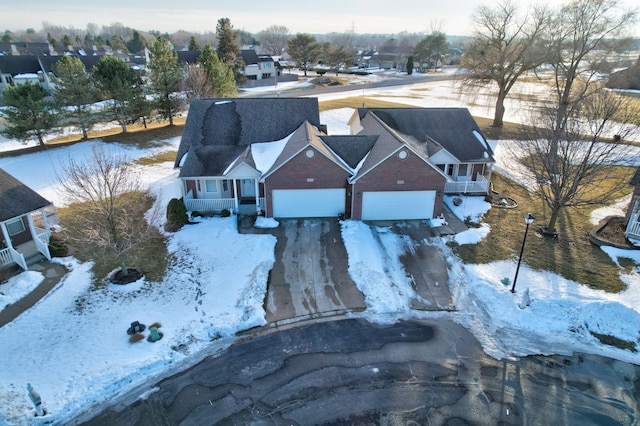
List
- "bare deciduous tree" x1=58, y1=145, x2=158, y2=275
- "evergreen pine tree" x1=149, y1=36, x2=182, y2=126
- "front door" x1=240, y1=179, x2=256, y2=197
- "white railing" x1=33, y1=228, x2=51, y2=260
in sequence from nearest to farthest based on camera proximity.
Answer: "bare deciduous tree" x1=58, y1=145, x2=158, y2=275 → "white railing" x1=33, y1=228, x2=51, y2=260 → "front door" x1=240, y1=179, x2=256, y2=197 → "evergreen pine tree" x1=149, y1=36, x2=182, y2=126

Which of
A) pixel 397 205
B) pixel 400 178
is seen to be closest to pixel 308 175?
pixel 400 178

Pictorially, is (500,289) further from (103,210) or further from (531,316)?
(103,210)

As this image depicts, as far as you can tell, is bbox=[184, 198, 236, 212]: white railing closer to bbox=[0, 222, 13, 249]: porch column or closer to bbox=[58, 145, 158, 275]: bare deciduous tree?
bbox=[58, 145, 158, 275]: bare deciduous tree

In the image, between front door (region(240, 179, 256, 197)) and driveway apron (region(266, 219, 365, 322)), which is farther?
front door (region(240, 179, 256, 197))

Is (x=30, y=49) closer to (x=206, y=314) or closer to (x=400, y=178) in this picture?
(x=400, y=178)

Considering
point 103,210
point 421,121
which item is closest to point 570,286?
point 421,121

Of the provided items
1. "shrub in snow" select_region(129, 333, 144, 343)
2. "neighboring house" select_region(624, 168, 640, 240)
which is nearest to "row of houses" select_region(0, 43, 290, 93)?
"shrub in snow" select_region(129, 333, 144, 343)
